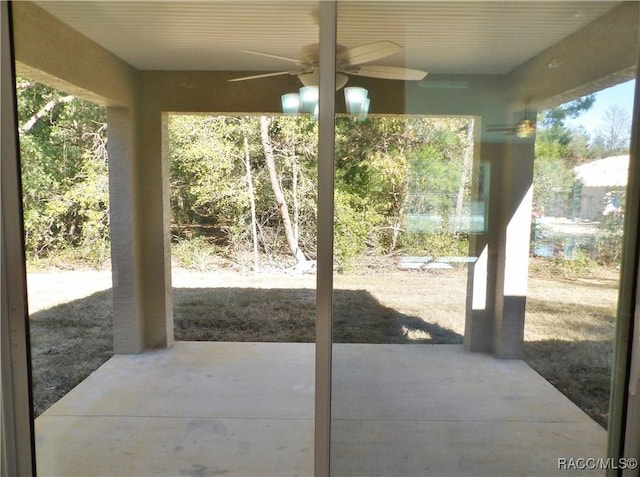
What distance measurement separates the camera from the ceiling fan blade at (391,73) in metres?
1.76

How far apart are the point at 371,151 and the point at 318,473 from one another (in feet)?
4.59

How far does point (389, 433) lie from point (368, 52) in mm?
1692

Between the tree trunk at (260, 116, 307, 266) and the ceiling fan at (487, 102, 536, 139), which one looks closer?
the ceiling fan at (487, 102, 536, 139)

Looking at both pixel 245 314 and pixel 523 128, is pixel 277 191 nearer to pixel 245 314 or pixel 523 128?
pixel 245 314

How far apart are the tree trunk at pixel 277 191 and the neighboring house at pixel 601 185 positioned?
92.6 inches

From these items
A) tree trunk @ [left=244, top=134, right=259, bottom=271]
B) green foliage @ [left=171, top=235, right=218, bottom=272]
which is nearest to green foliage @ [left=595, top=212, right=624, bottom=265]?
tree trunk @ [left=244, top=134, right=259, bottom=271]

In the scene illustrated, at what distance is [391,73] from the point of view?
180 centimetres

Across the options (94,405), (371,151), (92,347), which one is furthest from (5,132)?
(92,347)

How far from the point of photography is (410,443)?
71.3 inches

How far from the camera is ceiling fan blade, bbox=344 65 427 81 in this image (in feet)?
5.76

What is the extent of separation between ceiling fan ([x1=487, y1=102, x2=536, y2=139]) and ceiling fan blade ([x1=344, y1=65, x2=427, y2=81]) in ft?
1.48

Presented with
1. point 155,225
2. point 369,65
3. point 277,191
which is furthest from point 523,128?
point 155,225

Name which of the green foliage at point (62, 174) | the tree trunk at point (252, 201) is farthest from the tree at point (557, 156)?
the tree trunk at point (252, 201)

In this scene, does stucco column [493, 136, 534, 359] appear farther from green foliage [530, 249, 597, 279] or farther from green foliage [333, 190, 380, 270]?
green foliage [333, 190, 380, 270]
